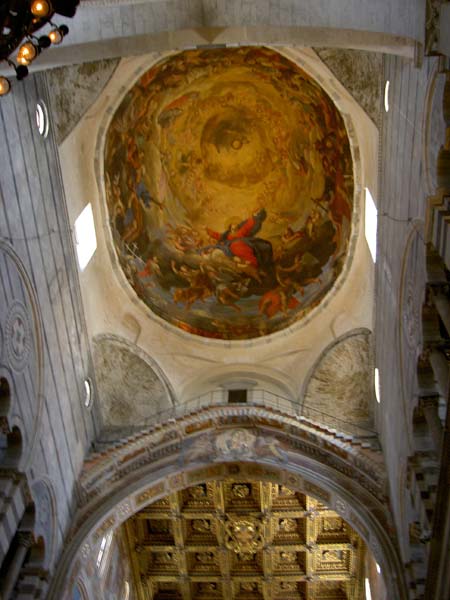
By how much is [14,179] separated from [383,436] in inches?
380

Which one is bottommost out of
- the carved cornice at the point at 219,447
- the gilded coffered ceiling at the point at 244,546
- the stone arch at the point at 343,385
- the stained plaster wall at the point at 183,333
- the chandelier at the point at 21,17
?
the gilded coffered ceiling at the point at 244,546

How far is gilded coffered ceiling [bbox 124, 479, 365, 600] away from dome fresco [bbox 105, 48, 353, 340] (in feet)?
15.3

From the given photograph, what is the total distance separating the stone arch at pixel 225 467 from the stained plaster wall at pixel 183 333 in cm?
255

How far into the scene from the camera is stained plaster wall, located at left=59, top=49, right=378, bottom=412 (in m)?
17.4

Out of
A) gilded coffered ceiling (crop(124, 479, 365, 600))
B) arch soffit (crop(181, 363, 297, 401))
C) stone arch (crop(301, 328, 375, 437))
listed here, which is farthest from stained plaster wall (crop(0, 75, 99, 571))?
stone arch (crop(301, 328, 375, 437))

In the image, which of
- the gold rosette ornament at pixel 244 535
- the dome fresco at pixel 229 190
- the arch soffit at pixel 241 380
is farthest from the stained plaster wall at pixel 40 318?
the gold rosette ornament at pixel 244 535

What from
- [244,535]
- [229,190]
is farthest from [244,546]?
[229,190]

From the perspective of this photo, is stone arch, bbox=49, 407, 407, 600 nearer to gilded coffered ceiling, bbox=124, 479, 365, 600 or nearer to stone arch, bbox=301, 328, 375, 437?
stone arch, bbox=301, 328, 375, 437

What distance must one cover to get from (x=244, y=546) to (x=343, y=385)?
211 inches

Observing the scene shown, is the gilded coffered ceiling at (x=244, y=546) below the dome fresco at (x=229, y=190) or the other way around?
below

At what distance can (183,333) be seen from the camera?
20.5 meters

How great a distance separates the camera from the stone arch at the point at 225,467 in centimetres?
1534

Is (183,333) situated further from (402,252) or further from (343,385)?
(402,252)

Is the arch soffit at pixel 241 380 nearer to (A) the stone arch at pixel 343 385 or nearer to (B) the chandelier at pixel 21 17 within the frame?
(A) the stone arch at pixel 343 385
